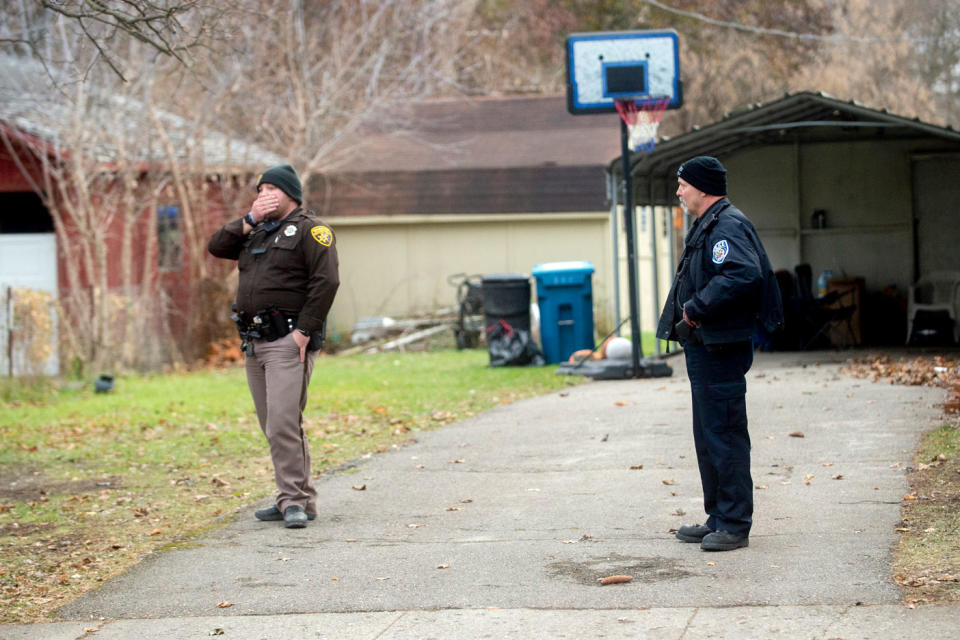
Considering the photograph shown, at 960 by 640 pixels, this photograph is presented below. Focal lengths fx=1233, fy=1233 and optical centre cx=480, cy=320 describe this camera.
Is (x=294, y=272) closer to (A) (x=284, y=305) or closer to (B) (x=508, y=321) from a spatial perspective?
(A) (x=284, y=305)

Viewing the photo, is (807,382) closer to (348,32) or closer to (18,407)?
(18,407)

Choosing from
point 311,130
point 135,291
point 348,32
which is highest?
point 348,32

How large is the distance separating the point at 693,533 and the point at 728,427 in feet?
2.02

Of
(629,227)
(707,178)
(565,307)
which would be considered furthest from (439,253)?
(707,178)

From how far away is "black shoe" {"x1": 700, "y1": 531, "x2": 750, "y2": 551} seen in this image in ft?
19.6

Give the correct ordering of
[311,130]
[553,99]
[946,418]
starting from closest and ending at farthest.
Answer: [946,418] → [311,130] → [553,99]

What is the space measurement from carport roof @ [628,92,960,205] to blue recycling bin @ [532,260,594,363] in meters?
1.54

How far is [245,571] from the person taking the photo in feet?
20.0

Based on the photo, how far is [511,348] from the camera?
16.7 m

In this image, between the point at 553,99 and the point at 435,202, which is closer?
the point at 435,202

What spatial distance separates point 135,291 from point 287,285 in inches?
497

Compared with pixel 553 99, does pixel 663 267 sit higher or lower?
lower

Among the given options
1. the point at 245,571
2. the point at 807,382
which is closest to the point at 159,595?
the point at 245,571

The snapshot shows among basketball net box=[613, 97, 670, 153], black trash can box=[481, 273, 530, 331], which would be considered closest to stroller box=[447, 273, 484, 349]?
black trash can box=[481, 273, 530, 331]
